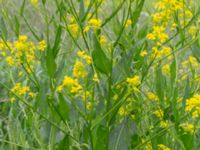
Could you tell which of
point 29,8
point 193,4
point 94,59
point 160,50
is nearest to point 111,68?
point 94,59

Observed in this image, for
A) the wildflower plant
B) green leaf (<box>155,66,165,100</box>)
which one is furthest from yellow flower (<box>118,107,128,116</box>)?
green leaf (<box>155,66,165,100</box>)

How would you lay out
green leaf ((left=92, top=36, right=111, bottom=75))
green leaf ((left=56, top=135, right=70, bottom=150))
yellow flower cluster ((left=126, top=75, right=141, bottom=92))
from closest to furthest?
yellow flower cluster ((left=126, top=75, right=141, bottom=92))
green leaf ((left=92, top=36, right=111, bottom=75))
green leaf ((left=56, top=135, right=70, bottom=150))

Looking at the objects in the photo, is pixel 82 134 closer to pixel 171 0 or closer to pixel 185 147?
pixel 185 147

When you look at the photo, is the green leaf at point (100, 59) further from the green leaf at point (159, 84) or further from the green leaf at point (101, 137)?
the green leaf at point (159, 84)

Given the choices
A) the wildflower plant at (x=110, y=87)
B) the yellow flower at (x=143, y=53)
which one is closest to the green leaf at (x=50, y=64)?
the wildflower plant at (x=110, y=87)

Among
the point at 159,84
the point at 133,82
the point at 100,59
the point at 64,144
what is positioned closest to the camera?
the point at 133,82

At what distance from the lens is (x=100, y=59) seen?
1737 mm

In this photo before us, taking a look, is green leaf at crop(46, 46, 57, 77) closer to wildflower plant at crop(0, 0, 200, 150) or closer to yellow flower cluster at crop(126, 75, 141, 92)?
wildflower plant at crop(0, 0, 200, 150)

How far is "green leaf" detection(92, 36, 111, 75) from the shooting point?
173cm

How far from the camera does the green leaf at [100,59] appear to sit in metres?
1.73

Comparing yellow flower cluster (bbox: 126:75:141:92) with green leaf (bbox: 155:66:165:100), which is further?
green leaf (bbox: 155:66:165:100)

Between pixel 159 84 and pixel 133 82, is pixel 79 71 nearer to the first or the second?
pixel 133 82

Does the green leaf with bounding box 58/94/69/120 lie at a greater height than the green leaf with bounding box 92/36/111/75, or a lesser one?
lesser

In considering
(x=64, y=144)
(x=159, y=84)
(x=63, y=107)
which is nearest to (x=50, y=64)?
(x=63, y=107)
